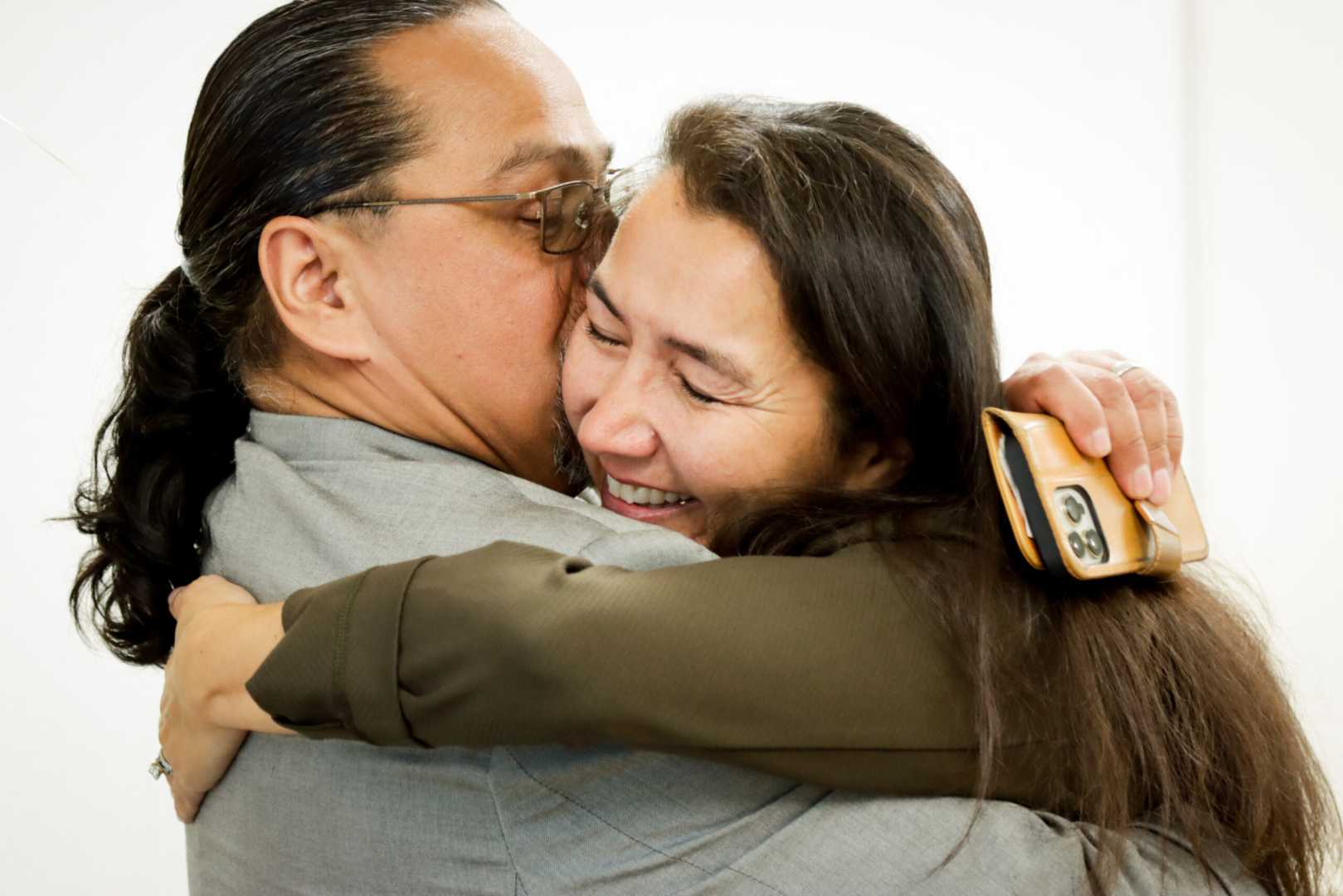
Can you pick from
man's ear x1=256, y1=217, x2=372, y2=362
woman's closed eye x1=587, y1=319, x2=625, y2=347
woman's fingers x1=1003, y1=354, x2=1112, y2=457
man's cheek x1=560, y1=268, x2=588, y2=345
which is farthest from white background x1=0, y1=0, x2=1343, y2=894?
woman's fingers x1=1003, y1=354, x2=1112, y2=457

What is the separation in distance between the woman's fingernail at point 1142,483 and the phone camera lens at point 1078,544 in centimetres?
13

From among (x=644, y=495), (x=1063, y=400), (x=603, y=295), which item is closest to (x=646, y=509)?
(x=644, y=495)

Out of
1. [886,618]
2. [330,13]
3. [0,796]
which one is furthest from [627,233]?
[0,796]

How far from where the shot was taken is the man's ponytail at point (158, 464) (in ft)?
5.36

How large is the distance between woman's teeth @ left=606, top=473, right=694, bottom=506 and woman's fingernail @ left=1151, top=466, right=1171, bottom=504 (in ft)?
1.69

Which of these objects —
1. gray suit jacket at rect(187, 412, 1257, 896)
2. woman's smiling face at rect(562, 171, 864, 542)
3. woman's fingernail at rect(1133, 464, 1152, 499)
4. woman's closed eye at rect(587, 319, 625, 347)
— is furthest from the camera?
woman's closed eye at rect(587, 319, 625, 347)

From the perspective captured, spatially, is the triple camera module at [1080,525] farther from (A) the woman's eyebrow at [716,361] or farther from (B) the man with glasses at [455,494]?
(A) the woman's eyebrow at [716,361]

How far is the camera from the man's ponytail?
1.63 meters

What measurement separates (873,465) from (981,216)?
2.71 metres

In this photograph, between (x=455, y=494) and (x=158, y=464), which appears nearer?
(x=455, y=494)

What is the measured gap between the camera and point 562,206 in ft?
5.57

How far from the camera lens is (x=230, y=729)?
4.50 feet

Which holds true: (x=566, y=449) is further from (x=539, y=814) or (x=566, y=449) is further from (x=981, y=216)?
(x=981, y=216)

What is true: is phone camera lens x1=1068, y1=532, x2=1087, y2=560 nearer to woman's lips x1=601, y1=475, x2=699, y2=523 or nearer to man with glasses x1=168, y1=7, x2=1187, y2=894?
man with glasses x1=168, y1=7, x2=1187, y2=894
